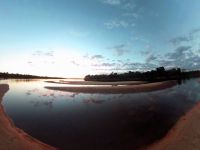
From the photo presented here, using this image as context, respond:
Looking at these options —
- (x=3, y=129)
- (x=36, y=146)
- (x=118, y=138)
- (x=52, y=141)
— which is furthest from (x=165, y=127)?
(x=3, y=129)

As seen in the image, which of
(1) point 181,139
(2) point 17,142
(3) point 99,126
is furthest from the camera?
(3) point 99,126

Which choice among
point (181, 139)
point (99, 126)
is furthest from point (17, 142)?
point (181, 139)

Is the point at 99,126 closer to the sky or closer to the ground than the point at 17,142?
closer to the ground

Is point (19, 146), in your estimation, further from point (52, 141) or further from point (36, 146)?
point (52, 141)

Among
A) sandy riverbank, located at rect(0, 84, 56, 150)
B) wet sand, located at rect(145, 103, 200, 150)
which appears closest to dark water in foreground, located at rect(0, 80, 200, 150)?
wet sand, located at rect(145, 103, 200, 150)

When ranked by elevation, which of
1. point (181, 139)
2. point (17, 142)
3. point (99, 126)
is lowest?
point (99, 126)

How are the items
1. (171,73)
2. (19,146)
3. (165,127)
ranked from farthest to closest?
(171,73) < (165,127) < (19,146)

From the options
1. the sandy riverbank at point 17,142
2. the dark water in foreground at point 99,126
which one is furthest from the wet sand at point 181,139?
the sandy riverbank at point 17,142

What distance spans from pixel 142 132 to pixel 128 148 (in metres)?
3.81

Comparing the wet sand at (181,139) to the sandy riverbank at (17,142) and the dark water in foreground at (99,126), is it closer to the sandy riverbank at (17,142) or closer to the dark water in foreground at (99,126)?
the dark water in foreground at (99,126)

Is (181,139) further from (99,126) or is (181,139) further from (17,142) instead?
(17,142)

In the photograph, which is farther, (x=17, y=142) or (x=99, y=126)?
(x=99, y=126)

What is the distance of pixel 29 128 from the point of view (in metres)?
19.0

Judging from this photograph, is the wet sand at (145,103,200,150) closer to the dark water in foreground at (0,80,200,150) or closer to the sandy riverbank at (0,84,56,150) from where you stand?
the dark water in foreground at (0,80,200,150)
